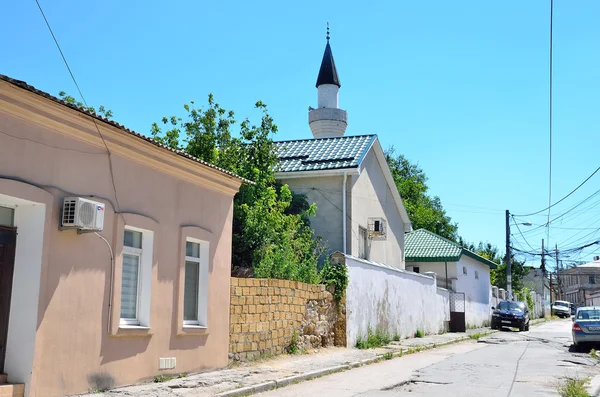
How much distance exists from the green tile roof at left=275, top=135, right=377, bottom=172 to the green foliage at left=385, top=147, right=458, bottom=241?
89.7 feet

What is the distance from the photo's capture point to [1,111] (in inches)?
315

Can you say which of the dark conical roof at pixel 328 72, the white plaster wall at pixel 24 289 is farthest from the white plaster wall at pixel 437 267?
the white plaster wall at pixel 24 289

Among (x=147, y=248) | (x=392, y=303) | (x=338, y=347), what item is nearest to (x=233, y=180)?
(x=147, y=248)

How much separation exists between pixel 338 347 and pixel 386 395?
7602 mm

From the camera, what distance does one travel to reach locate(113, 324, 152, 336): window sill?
390 inches

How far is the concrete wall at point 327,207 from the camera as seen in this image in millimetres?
21750

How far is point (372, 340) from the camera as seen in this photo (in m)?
19.3

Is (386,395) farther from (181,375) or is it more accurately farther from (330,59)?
(330,59)

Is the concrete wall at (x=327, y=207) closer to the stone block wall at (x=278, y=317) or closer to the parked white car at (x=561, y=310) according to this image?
the stone block wall at (x=278, y=317)

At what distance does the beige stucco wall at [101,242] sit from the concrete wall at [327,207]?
9499mm

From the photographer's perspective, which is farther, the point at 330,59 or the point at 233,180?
the point at 330,59

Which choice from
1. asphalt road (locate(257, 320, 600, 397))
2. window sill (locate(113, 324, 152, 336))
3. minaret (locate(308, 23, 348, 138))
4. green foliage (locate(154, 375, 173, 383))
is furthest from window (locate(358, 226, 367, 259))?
window sill (locate(113, 324, 152, 336))

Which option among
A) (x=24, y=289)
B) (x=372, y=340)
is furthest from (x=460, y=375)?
(x=24, y=289)

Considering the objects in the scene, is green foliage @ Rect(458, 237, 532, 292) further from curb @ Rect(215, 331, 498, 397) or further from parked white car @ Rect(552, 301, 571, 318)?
curb @ Rect(215, 331, 498, 397)
